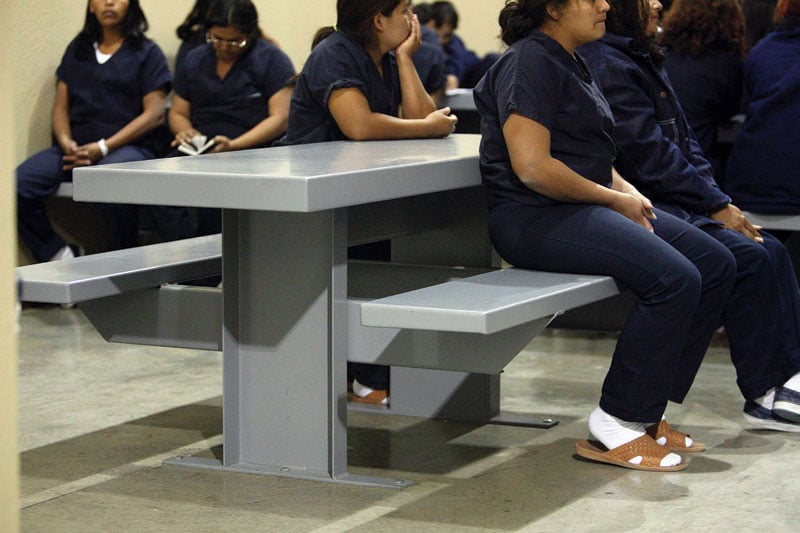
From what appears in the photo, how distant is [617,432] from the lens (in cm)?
347

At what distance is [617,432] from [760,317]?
0.60m

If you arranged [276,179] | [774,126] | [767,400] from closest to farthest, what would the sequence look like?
[276,179]
[767,400]
[774,126]

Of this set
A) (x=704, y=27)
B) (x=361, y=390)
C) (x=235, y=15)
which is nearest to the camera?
(x=361, y=390)

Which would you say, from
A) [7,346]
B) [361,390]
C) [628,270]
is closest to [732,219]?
[628,270]

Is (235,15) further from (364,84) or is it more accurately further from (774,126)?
(774,126)

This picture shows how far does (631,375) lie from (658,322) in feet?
0.48

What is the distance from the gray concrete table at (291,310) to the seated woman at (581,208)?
0.17 m

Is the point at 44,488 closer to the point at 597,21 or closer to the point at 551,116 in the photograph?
the point at 551,116

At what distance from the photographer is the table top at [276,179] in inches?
114

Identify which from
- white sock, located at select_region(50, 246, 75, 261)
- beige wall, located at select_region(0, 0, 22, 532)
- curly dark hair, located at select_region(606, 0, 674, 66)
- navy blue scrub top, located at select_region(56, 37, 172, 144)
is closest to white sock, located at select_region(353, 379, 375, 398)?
curly dark hair, located at select_region(606, 0, 674, 66)

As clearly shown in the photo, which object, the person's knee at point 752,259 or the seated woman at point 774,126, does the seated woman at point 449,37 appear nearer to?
the seated woman at point 774,126

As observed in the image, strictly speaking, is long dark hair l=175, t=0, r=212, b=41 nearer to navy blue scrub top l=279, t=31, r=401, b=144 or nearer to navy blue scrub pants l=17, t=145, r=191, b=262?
navy blue scrub pants l=17, t=145, r=191, b=262

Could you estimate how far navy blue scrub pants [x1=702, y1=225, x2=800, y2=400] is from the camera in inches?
149

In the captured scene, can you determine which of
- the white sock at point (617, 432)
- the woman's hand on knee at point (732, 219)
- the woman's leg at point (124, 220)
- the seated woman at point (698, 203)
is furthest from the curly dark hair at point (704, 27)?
the woman's leg at point (124, 220)
